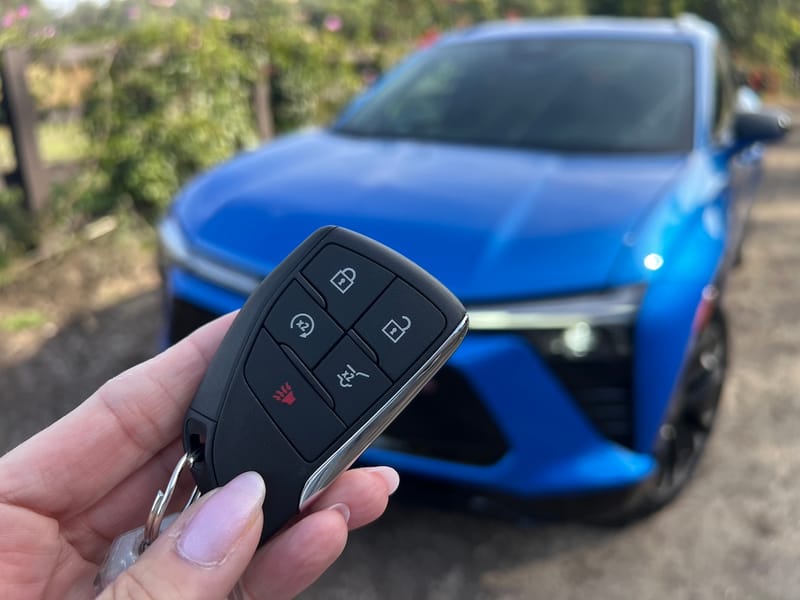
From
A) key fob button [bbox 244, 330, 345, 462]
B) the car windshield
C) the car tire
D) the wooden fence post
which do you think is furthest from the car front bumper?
the wooden fence post

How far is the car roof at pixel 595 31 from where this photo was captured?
3.36 meters

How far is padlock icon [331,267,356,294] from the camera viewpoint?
3.79 feet

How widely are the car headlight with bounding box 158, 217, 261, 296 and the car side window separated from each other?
1.88 meters

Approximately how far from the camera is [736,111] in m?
3.21

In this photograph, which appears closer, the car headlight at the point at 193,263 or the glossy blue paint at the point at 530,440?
the glossy blue paint at the point at 530,440

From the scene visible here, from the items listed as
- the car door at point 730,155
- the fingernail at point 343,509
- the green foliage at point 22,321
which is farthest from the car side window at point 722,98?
the green foliage at point 22,321

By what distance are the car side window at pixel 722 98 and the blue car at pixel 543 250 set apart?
27 millimetres

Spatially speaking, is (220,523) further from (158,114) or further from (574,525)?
(158,114)

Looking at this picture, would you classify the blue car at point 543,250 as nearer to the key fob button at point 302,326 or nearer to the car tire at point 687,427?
the car tire at point 687,427

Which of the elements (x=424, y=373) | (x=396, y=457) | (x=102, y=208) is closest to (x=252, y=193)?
(x=396, y=457)

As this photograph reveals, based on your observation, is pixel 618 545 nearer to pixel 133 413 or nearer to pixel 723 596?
pixel 723 596

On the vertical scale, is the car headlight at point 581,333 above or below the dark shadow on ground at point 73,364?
above

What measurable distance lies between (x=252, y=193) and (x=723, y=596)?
1.83 m

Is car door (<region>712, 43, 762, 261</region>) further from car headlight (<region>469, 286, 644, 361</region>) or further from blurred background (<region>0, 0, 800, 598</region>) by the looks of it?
car headlight (<region>469, 286, 644, 361</region>)
